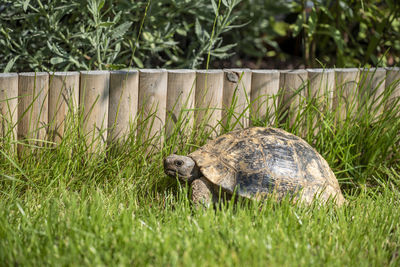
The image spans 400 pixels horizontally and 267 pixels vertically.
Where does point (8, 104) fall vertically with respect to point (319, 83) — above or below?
below

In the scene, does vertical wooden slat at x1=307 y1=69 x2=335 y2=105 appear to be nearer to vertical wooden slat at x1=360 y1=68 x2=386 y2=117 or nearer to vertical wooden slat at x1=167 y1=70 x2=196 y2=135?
vertical wooden slat at x1=360 y1=68 x2=386 y2=117

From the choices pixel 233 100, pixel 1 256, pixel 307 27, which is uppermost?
pixel 307 27

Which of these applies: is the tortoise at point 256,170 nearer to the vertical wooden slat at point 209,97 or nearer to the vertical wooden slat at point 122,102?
the vertical wooden slat at point 209,97

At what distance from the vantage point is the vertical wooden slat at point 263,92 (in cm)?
362

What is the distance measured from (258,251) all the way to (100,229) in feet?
2.49

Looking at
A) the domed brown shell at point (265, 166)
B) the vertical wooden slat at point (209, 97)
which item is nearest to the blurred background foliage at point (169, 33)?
the vertical wooden slat at point (209, 97)

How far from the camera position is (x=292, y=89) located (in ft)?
12.0

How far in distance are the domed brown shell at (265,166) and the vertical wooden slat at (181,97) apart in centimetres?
42

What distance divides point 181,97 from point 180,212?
3.33 feet

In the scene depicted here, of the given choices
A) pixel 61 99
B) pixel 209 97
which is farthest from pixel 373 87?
pixel 61 99

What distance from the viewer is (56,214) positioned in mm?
2443

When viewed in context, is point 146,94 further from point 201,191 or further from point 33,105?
point 201,191

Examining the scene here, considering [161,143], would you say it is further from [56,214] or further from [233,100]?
[56,214]

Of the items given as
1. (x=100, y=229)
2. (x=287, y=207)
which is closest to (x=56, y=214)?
(x=100, y=229)
